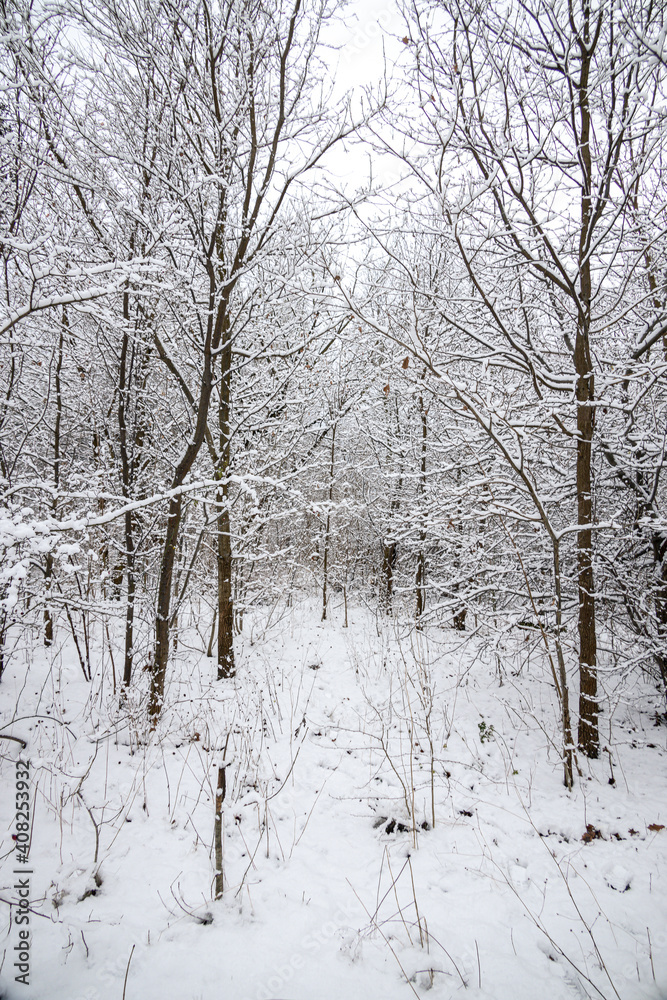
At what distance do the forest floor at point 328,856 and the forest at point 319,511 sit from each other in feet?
0.06

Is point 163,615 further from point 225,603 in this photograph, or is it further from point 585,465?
point 585,465

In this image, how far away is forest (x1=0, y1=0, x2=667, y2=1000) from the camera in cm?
215

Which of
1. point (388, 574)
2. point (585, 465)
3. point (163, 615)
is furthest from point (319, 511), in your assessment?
point (388, 574)

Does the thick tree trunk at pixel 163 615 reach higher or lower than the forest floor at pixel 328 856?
higher

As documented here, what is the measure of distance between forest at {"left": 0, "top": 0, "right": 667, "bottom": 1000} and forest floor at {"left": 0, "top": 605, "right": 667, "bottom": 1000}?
Result: 2 centimetres

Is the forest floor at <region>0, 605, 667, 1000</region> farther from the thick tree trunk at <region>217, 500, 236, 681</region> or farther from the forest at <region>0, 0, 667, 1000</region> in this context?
the thick tree trunk at <region>217, 500, 236, 681</region>

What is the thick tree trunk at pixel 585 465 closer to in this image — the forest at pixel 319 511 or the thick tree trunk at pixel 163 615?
the forest at pixel 319 511

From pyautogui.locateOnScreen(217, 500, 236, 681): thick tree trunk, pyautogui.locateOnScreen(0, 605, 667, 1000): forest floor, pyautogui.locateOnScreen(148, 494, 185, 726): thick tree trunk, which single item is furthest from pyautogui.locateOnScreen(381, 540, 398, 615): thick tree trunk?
pyautogui.locateOnScreen(148, 494, 185, 726): thick tree trunk

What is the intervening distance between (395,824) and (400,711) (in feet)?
6.23

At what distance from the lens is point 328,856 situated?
2.72 metres

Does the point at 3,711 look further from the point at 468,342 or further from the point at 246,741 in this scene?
the point at 468,342

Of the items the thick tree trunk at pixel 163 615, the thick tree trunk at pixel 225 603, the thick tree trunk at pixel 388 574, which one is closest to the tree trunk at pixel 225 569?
the thick tree trunk at pixel 225 603

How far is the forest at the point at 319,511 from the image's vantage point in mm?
2148

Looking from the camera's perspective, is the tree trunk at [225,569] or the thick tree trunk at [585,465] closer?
the thick tree trunk at [585,465]
